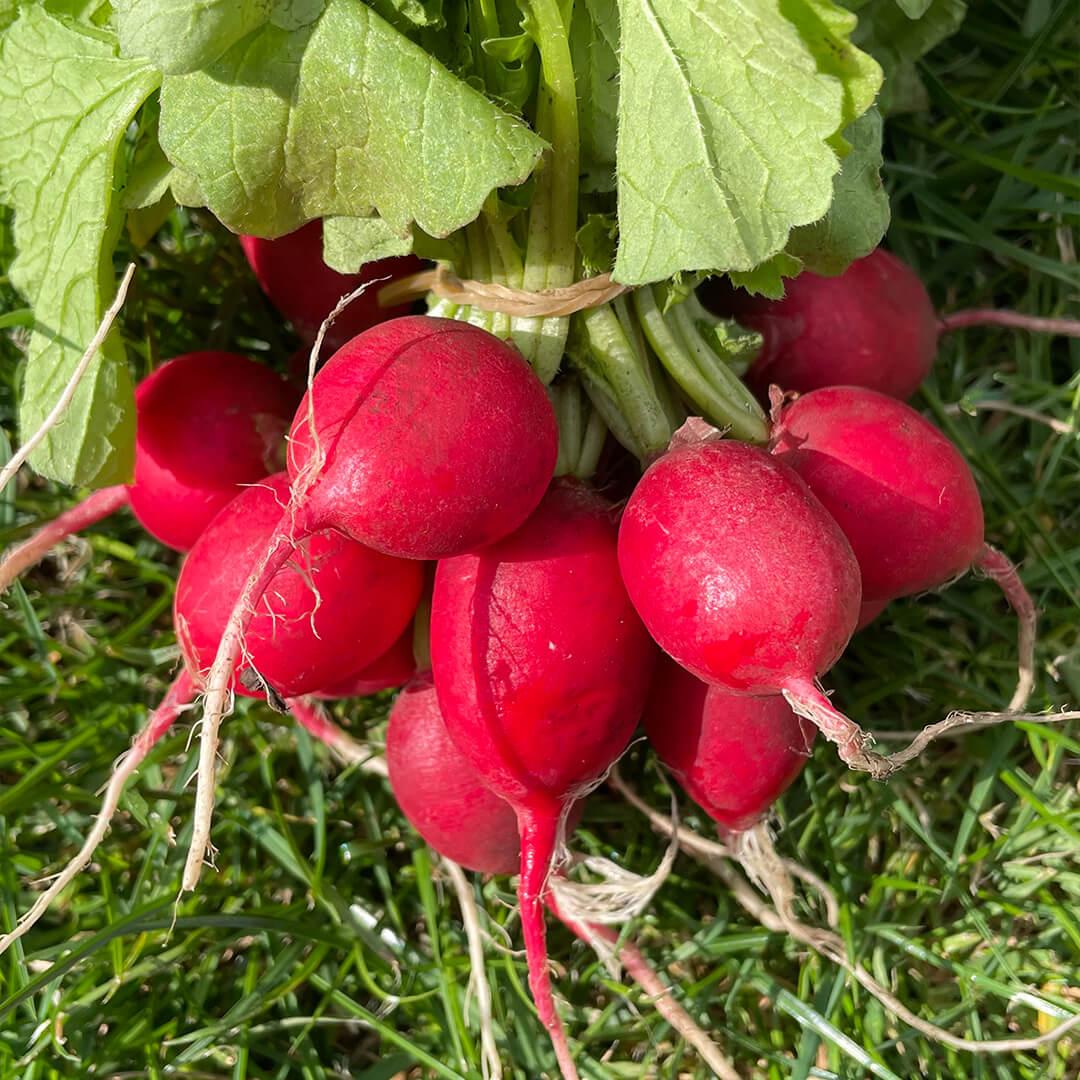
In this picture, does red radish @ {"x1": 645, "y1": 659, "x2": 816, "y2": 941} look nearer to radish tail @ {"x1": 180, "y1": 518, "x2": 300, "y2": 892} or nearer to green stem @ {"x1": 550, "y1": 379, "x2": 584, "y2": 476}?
green stem @ {"x1": 550, "y1": 379, "x2": 584, "y2": 476}

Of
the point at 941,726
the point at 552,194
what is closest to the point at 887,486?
the point at 941,726

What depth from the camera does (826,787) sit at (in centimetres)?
212

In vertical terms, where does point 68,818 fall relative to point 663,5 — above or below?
below

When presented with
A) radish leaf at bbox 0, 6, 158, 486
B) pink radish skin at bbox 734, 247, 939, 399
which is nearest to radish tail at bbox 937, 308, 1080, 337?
pink radish skin at bbox 734, 247, 939, 399

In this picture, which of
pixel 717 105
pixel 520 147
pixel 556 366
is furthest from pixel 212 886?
pixel 717 105

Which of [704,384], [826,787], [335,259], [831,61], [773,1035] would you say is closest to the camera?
[831,61]

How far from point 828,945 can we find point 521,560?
96cm

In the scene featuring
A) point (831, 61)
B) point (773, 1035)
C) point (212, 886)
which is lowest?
point (773, 1035)

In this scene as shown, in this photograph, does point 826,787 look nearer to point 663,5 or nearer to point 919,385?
point 919,385

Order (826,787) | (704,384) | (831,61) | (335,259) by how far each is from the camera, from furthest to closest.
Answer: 1. (826,787)
2. (704,384)
3. (335,259)
4. (831,61)

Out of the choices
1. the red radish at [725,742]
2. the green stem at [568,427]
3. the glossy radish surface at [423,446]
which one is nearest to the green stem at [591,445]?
the green stem at [568,427]

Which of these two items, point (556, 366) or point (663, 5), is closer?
point (663, 5)

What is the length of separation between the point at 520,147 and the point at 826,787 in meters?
1.36

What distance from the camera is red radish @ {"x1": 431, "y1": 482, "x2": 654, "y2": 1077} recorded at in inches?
60.7
